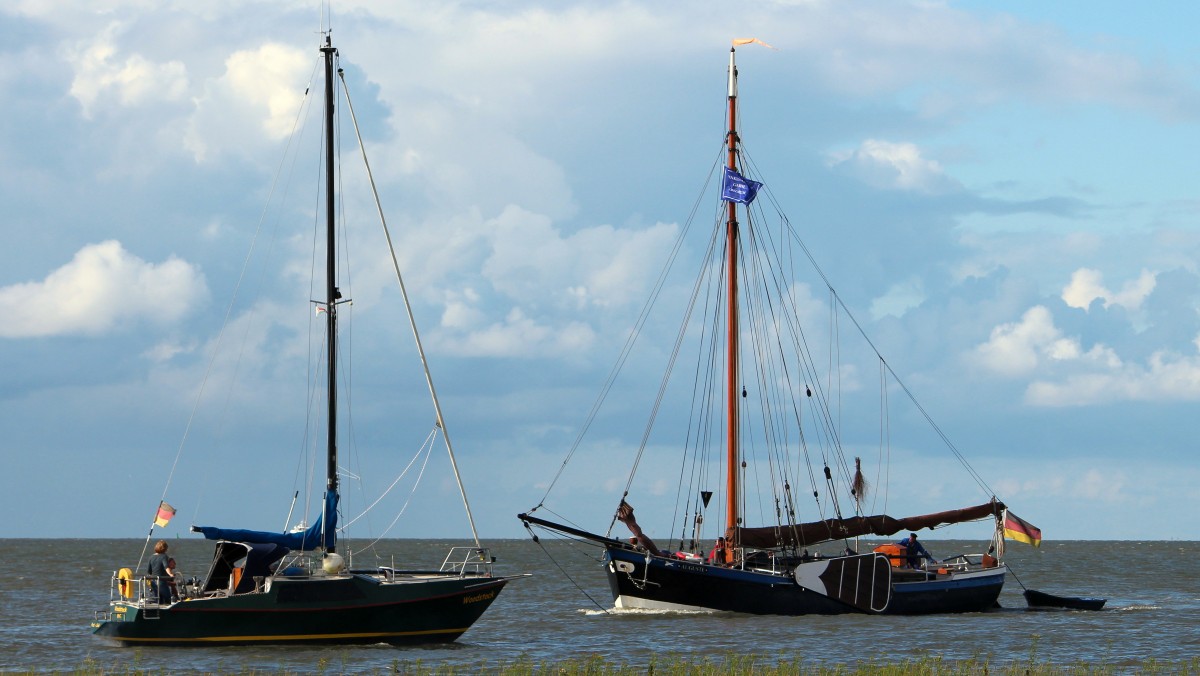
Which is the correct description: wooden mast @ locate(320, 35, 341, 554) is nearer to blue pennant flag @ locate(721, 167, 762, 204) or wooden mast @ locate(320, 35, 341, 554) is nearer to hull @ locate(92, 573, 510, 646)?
hull @ locate(92, 573, 510, 646)

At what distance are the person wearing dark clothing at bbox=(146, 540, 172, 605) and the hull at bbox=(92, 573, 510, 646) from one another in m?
0.43

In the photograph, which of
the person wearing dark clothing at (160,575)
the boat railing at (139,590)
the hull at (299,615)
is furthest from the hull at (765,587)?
the boat railing at (139,590)

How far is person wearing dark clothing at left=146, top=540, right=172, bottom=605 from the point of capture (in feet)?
135

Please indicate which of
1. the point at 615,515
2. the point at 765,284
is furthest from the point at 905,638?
the point at 765,284

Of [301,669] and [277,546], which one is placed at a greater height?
[277,546]

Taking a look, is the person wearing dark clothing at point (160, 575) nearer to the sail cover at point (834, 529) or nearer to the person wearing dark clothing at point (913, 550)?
the sail cover at point (834, 529)

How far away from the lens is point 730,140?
200 feet

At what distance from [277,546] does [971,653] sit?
61.0 ft

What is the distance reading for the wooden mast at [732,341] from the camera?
5653cm

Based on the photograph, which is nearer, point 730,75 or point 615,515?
point 615,515

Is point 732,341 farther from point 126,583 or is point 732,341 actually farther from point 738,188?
point 126,583

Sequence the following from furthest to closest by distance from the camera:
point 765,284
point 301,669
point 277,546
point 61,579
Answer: point 61,579
point 765,284
point 277,546
point 301,669

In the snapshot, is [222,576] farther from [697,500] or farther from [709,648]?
[697,500]

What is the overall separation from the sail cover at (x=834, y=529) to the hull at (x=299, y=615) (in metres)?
16.8
